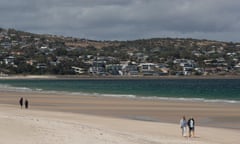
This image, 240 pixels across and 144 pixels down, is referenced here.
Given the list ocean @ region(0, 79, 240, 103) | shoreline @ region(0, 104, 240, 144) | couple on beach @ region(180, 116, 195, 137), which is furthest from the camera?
ocean @ region(0, 79, 240, 103)

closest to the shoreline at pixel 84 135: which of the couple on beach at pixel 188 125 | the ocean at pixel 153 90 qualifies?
the couple on beach at pixel 188 125

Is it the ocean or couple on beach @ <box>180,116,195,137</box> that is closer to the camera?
couple on beach @ <box>180,116,195,137</box>

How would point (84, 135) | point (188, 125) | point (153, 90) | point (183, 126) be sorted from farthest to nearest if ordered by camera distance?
point (153, 90) → point (188, 125) → point (183, 126) → point (84, 135)

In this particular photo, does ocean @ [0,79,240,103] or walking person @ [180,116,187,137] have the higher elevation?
walking person @ [180,116,187,137]

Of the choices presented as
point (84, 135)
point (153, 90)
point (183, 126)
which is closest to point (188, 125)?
point (183, 126)

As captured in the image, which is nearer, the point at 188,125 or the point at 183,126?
the point at 183,126

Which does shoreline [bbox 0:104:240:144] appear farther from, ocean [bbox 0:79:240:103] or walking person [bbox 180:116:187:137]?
ocean [bbox 0:79:240:103]

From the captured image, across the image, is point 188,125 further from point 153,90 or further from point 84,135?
point 153,90

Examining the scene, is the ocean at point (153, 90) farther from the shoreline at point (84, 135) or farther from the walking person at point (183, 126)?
the walking person at point (183, 126)

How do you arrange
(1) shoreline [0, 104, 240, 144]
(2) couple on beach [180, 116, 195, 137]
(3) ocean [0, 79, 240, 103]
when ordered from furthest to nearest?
(3) ocean [0, 79, 240, 103], (2) couple on beach [180, 116, 195, 137], (1) shoreline [0, 104, 240, 144]

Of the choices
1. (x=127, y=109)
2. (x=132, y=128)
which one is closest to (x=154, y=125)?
(x=132, y=128)

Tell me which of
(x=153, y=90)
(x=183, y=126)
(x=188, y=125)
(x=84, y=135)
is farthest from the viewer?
(x=153, y=90)

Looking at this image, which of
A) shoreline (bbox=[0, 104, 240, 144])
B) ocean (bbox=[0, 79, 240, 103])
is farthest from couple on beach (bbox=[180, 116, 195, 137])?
ocean (bbox=[0, 79, 240, 103])

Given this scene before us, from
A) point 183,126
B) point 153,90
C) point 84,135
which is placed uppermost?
point 84,135
